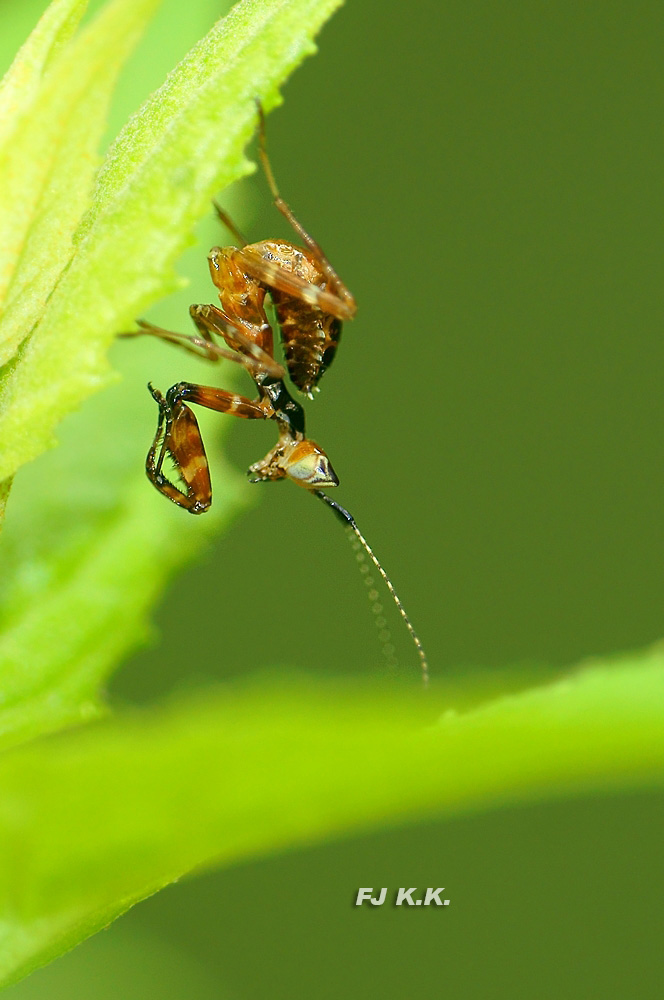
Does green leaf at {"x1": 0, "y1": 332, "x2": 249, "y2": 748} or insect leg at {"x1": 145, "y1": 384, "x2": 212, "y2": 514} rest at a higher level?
insect leg at {"x1": 145, "y1": 384, "x2": 212, "y2": 514}

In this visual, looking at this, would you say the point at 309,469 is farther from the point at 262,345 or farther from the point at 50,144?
the point at 50,144

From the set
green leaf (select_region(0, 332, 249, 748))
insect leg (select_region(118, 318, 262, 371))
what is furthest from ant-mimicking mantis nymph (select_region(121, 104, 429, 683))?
green leaf (select_region(0, 332, 249, 748))

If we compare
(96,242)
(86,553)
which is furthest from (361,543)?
(96,242)

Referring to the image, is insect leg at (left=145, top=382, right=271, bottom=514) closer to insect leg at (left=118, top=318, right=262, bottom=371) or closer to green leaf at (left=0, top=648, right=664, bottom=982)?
insect leg at (left=118, top=318, right=262, bottom=371)

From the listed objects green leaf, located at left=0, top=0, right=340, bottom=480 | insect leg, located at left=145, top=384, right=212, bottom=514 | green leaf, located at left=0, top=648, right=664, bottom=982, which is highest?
insect leg, located at left=145, top=384, right=212, bottom=514

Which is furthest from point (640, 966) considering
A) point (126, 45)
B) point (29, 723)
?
point (126, 45)

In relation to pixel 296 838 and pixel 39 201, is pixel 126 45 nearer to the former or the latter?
pixel 39 201
